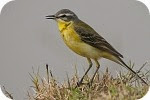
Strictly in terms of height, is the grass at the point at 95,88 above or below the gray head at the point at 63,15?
below

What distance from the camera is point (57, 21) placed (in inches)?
81.0

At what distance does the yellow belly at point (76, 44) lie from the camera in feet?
6.72

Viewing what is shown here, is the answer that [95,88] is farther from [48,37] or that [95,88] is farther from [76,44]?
[48,37]

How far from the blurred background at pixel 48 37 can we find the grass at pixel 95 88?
4 centimetres

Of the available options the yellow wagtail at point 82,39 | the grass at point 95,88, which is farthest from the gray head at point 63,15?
the grass at point 95,88

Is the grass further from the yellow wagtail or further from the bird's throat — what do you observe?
the bird's throat

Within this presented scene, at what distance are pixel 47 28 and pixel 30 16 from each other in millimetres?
102

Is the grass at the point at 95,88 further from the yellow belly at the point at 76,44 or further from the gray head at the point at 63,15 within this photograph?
the gray head at the point at 63,15

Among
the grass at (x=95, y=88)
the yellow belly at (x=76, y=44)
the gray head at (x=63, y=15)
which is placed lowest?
the grass at (x=95, y=88)

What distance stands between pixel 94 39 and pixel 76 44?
81mm

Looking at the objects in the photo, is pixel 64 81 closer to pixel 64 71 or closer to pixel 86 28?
pixel 64 71

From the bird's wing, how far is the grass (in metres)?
0.09

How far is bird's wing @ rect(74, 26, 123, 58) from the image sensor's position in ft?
6.77

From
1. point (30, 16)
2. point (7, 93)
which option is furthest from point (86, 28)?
point (7, 93)
